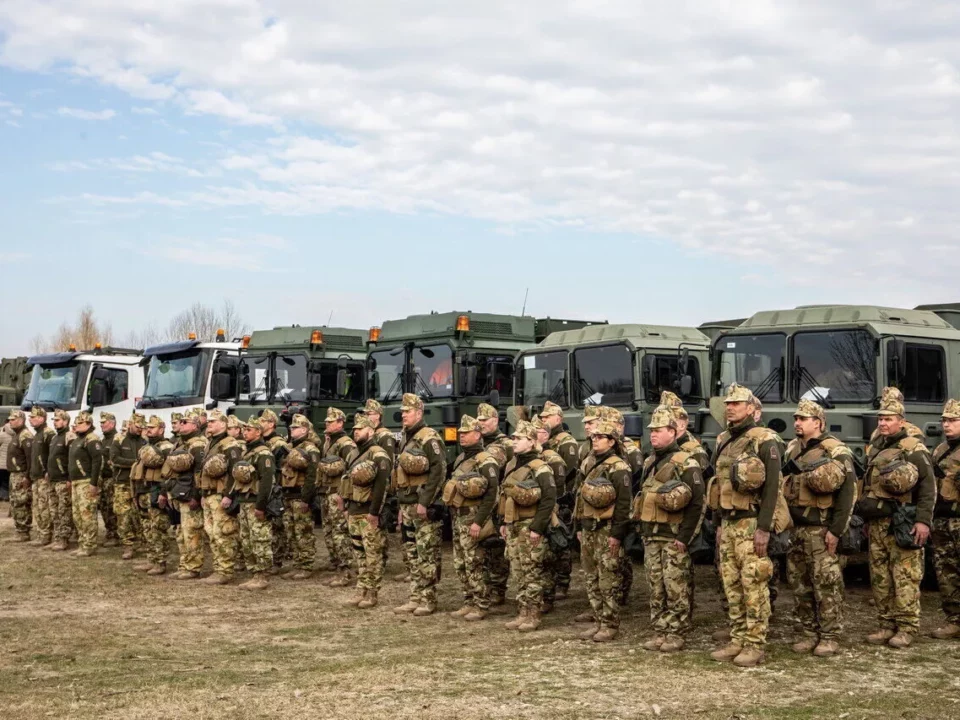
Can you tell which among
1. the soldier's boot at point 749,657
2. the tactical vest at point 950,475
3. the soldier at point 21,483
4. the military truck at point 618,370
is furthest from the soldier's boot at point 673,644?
the soldier at point 21,483

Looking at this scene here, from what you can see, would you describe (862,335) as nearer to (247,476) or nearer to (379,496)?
(379,496)

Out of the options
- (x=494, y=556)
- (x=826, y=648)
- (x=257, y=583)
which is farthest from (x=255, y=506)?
(x=826, y=648)

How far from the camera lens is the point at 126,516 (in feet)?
46.9

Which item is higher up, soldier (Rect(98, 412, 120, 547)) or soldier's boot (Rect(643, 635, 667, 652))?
soldier (Rect(98, 412, 120, 547))

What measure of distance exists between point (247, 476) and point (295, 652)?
3690 millimetres

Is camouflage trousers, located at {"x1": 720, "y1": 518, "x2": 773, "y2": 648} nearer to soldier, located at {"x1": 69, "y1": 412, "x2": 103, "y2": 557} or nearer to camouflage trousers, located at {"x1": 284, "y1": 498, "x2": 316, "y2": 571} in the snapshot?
camouflage trousers, located at {"x1": 284, "y1": 498, "x2": 316, "y2": 571}

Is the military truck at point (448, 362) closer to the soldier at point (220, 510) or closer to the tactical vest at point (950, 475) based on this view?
the soldier at point (220, 510)

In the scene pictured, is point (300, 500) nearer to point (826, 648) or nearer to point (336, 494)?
point (336, 494)

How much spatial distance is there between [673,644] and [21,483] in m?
11.5

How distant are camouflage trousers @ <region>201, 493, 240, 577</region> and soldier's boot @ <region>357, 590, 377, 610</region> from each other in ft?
7.50

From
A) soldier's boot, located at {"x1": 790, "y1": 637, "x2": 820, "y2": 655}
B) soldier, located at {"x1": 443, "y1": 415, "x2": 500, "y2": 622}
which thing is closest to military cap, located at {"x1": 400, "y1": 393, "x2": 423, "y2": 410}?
soldier, located at {"x1": 443, "y1": 415, "x2": 500, "y2": 622}

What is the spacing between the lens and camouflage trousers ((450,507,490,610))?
31.8ft

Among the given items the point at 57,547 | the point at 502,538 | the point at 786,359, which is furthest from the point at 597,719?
the point at 57,547

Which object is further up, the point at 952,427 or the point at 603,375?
the point at 603,375
